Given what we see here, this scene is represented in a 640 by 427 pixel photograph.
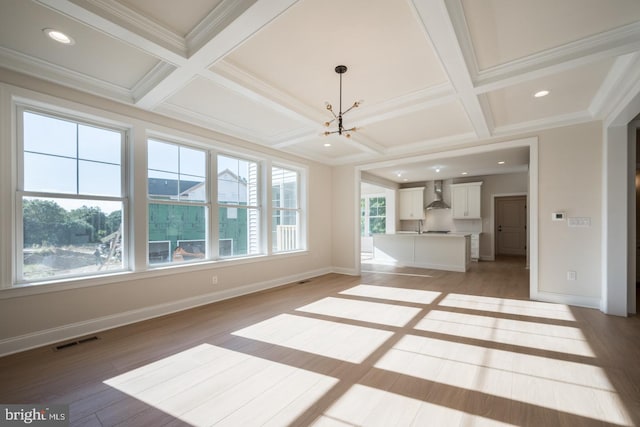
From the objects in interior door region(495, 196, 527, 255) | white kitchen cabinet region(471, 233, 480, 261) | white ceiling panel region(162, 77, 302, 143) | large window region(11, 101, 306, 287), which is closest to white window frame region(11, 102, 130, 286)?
large window region(11, 101, 306, 287)

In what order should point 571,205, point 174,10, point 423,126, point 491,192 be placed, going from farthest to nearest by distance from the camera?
point 491,192 < point 423,126 < point 571,205 < point 174,10

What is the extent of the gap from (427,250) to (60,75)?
25.0 ft

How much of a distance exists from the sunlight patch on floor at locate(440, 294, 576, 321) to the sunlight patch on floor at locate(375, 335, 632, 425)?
4.57 feet

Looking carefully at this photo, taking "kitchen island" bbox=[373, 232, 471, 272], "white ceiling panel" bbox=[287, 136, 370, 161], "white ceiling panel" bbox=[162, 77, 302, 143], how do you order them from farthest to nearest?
"kitchen island" bbox=[373, 232, 471, 272] → "white ceiling panel" bbox=[287, 136, 370, 161] → "white ceiling panel" bbox=[162, 77, 302, 143]

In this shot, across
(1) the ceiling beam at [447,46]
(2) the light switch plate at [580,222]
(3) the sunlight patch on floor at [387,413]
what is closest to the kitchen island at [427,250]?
(2) the light switch plate at [580,222]

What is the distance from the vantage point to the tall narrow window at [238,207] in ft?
14.9

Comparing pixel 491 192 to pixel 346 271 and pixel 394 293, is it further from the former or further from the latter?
pixel 394 293

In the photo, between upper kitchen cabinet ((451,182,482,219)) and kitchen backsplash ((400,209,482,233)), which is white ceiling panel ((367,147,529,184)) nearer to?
upper kitchen cabinet ((451,182,482,219))

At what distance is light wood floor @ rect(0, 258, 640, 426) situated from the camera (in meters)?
1.76

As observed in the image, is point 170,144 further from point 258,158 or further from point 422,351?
point 422,351

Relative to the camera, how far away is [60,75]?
9.02 ft

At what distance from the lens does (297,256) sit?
5.78 metres

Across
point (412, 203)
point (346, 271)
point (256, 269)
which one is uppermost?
point (412, 203)

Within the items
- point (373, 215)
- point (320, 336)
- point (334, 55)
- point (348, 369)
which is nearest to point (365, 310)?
point (320, 336)
